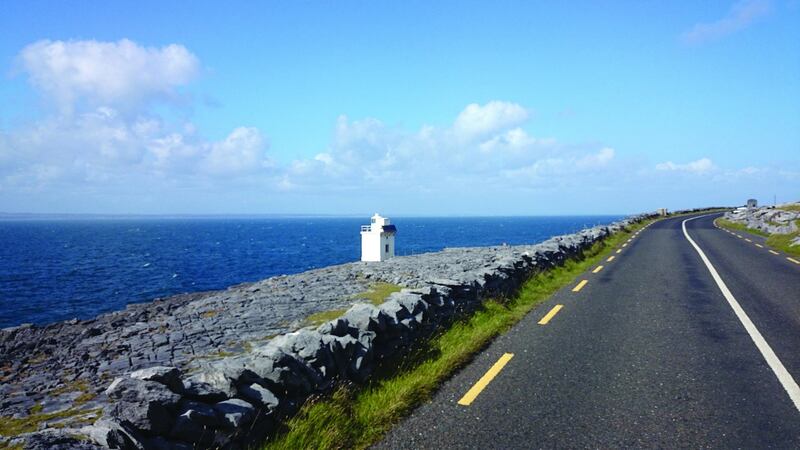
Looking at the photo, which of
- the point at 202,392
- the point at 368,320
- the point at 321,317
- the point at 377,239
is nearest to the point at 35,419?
the point at 202,392

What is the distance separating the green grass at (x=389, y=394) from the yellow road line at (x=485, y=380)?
496 mm

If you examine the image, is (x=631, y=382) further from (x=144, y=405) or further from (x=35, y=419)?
(x=35, y=419)

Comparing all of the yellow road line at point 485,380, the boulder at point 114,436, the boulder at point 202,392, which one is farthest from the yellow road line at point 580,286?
the boulder at point 114,436

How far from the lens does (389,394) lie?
255 inches

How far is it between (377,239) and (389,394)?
1660 inches

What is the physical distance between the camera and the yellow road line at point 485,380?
6.35 m

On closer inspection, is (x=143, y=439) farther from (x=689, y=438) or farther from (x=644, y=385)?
(x=644, y=385)

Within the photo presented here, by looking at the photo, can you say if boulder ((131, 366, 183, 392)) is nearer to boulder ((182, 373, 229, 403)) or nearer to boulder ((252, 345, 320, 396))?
boulder ((182, 373, 229, 403))

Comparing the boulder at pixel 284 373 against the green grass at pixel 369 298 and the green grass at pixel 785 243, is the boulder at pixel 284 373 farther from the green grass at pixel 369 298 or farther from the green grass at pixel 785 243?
the green grass at pixel 785 243

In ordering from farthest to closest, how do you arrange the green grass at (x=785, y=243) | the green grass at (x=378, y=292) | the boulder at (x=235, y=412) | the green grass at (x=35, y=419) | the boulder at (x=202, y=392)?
the green grass at (x=785, y=243)
the green grass at (x=378, y=292)
the green grass at (x=35, y=419)
the boulder at (x=202, y=392)
the boulder at (x=235, y=412)

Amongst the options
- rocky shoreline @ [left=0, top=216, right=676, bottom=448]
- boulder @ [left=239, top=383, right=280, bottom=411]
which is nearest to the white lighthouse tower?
rocky shoreline @ [left=0, top=216, right=676, bottom=448]

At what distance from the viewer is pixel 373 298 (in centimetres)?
1962

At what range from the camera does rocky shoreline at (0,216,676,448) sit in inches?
174

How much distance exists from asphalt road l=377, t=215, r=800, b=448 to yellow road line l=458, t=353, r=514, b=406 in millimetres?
81
